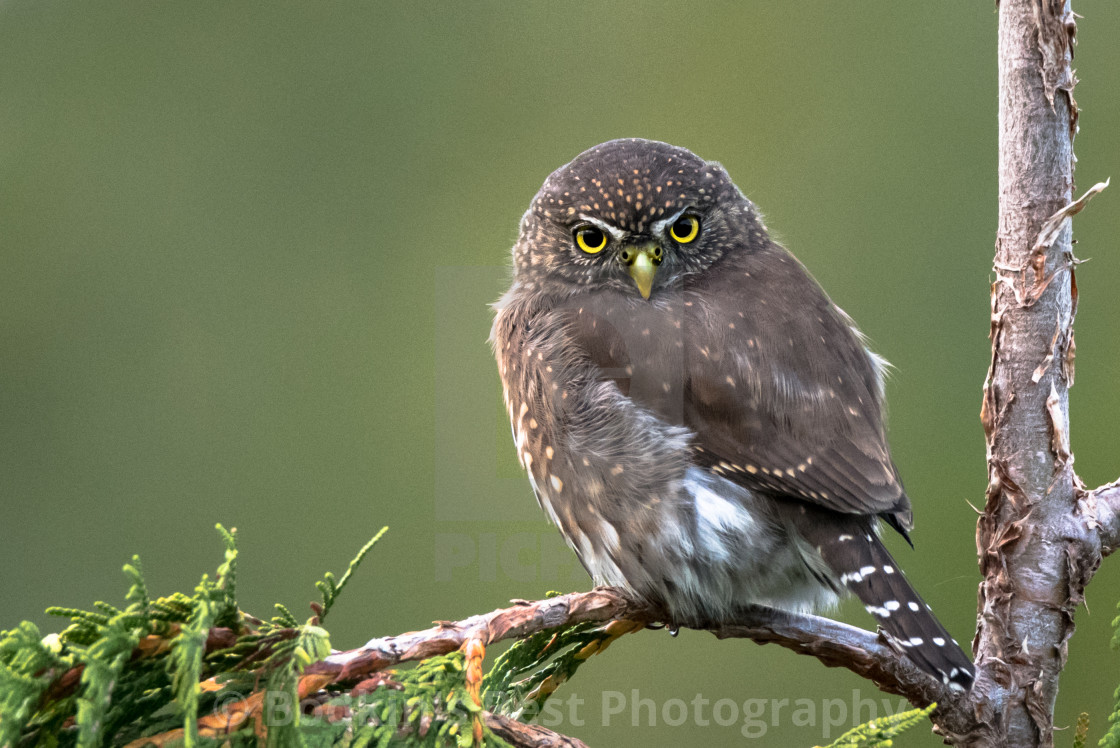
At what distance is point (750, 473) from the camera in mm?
1970

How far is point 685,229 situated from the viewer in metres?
2.47

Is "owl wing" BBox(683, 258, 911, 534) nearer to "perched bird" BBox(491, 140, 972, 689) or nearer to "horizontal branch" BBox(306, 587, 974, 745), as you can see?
"perched bird" BBox(491, 140, 972, 689)

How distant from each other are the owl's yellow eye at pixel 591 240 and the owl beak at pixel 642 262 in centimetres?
8

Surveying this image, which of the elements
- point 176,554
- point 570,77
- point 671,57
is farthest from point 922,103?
point 176,554

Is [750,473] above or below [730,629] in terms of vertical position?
above

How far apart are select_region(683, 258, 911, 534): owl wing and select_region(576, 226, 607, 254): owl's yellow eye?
0.35 meters

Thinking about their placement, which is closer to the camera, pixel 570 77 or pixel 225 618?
pixel 225 618

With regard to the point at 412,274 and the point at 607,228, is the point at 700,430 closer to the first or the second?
the point at 607,228

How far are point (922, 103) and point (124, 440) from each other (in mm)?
3683

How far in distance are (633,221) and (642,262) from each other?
0.34 ft

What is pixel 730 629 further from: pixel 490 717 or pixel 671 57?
pixel 671 57

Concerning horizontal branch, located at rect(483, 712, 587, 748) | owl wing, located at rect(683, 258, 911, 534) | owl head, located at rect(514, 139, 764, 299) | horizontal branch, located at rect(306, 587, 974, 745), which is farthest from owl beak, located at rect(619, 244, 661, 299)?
horizontal branch, located at rect(483, 712, 587, 748)

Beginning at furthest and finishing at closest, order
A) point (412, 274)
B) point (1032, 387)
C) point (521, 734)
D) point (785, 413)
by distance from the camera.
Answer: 1. point (412, 274)
2. point (785, 413)
3. point (1032, 387)
4. point (521, 734)

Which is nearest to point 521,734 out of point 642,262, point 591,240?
point 642,262
